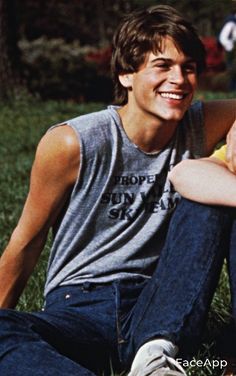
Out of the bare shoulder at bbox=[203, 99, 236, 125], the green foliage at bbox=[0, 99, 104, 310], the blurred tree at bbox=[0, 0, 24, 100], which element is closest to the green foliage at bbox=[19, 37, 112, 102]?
the blurred tree at bbox=[0, 0, 24, 100]

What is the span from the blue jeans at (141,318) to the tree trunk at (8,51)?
11.8 m

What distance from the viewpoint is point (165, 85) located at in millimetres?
3559

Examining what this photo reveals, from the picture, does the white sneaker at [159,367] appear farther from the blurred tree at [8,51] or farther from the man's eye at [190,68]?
the blurred tree at [8,51]

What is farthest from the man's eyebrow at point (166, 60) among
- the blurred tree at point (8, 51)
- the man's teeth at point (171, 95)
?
the blurred tree at point (8, 51)

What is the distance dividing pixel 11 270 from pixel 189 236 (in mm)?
771

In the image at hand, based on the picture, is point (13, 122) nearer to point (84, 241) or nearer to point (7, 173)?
point (7, 173)

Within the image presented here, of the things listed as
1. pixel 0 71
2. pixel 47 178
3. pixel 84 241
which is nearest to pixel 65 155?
pixel 47 178

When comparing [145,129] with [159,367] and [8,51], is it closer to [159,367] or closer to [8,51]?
[159,367]

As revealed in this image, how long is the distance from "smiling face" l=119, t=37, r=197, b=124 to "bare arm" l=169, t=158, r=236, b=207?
220 millimetres

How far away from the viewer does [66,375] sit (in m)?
2.96

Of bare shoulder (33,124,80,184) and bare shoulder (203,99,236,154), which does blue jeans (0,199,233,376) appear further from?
bare shoulder (203,99,236,154)

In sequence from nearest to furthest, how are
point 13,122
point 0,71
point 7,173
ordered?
point 7,173 < point 13,122 < point 0,71

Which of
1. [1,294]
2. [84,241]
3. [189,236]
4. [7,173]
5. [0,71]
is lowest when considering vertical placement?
[0,71]

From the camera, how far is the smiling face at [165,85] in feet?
11.6
